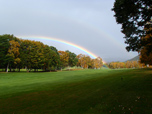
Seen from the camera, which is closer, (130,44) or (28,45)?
(130,44)

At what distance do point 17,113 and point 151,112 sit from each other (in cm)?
791

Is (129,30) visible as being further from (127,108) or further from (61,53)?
(61,53)

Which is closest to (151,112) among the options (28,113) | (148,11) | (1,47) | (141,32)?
(28,113)

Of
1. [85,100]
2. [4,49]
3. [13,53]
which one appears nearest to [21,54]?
[13,53]

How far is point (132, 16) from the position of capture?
12.4m

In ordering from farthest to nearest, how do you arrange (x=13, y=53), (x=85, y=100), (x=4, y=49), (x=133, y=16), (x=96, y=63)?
(x=96, y=63) < (x=13, y=53) < (x=4, y=49) < (x=133, y=16) < (x=85, y=100)

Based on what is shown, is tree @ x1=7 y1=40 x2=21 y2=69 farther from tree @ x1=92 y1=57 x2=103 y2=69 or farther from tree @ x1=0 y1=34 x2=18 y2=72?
tree @ x1=92 y1=57 x2=103 y2=69

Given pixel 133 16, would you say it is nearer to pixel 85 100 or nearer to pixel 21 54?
pixel 85 100

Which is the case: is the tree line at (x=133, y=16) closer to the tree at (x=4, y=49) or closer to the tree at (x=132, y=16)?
the tree at (x=132, y=16)

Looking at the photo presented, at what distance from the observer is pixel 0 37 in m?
48.8

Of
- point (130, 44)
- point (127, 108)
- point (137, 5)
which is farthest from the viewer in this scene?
point (130, 44)

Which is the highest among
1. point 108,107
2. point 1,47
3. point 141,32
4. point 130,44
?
point 1,47

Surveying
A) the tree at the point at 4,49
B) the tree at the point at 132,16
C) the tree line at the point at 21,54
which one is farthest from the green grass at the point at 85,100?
the tree line at the point at 21,54

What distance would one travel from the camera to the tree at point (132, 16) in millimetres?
10797
